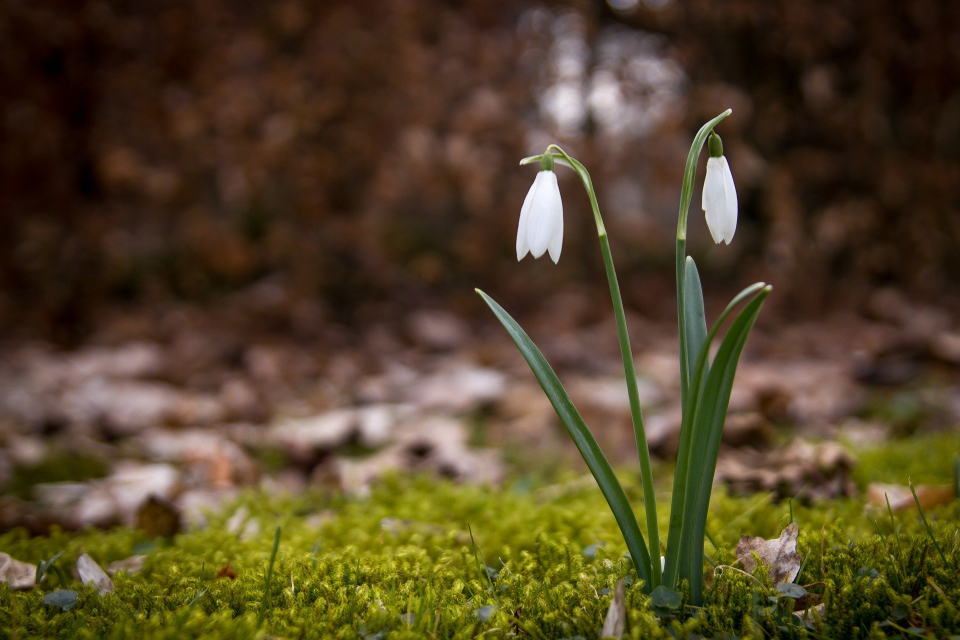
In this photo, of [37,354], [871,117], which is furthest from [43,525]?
[871,117]

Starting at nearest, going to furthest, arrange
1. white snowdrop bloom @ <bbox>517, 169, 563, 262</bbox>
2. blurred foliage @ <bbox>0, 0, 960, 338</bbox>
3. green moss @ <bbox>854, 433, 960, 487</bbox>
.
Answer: white snowdrop bloom @ <bbox>517, 169, 563, 262</bbox> → green moss @ <bbox>854, 433, 960, 487</bbox> → blurred foliage @ <bbox>0, 0, 960, 338</bbox>

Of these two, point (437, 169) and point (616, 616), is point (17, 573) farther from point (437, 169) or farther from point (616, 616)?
point (437, 169)

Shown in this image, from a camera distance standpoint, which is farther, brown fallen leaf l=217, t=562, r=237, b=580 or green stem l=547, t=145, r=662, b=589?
brown fallen leaf l=217, t=562, r=237, b=580

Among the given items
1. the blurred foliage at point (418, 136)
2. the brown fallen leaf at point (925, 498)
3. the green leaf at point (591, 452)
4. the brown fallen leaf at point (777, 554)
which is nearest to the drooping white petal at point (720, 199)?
the green leaf at point (591, 452)

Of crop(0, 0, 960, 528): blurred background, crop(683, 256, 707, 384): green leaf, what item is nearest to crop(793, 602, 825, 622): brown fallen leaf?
crop(683, 256, 707, 384): green leaf

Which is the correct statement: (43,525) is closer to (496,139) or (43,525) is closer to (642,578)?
(642,578)

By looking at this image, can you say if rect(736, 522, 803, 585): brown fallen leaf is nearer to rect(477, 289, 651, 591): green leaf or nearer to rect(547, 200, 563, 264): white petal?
rect(477, 289, 651, 591): green leaf

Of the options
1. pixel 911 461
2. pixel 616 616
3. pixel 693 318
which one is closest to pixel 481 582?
pixel 616 616

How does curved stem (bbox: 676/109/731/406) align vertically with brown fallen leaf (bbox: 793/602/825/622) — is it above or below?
above
